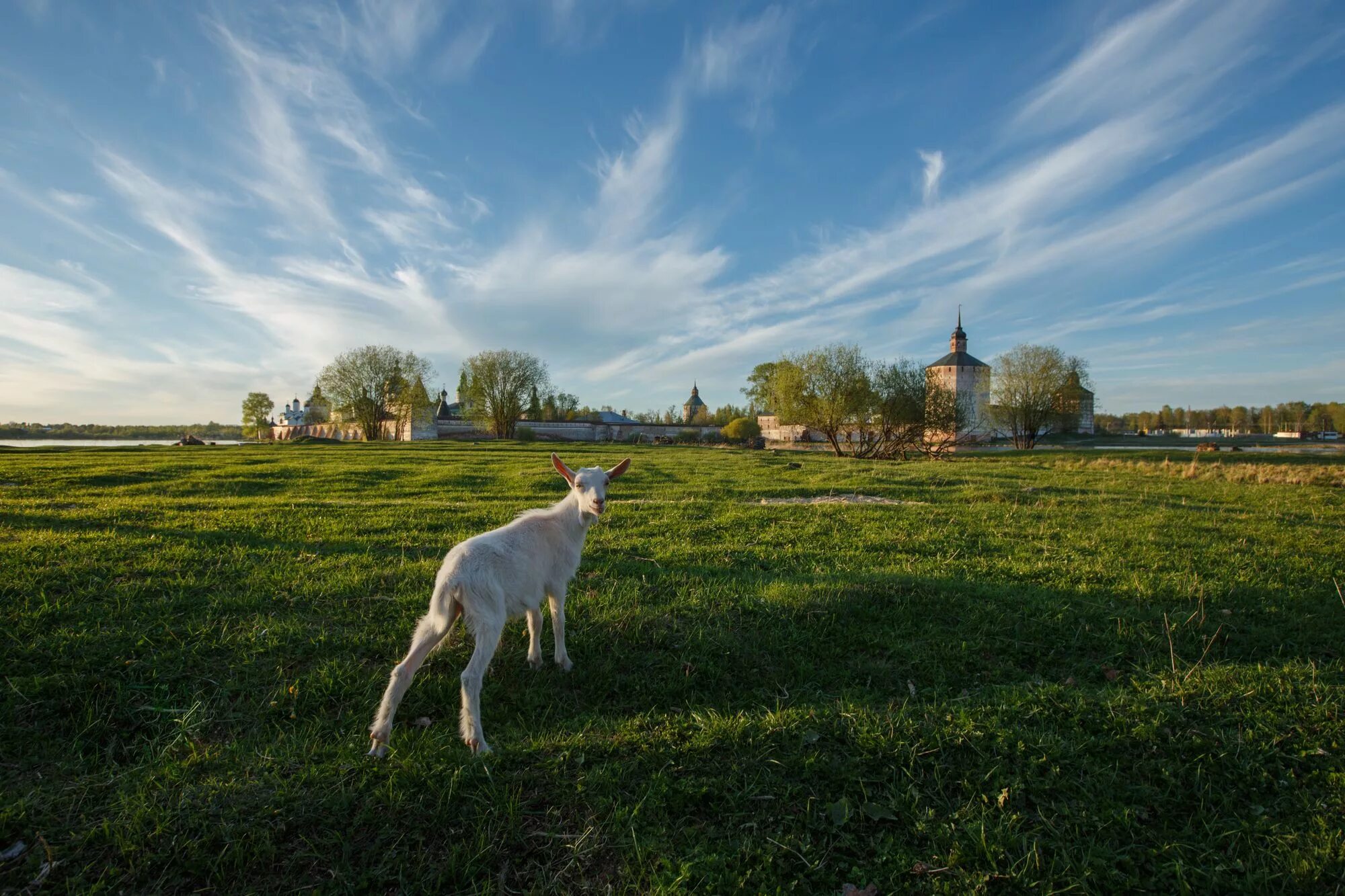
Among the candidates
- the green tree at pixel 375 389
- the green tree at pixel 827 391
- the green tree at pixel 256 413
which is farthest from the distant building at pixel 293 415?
the green tree at pixel 827 391

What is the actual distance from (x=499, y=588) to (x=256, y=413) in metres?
129

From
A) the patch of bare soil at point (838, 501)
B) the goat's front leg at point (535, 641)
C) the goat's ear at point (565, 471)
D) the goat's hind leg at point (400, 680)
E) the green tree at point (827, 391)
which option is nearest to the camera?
the goat's hind leg at point (400, 680)

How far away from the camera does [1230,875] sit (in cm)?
305

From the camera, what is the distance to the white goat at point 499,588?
12.5 feet

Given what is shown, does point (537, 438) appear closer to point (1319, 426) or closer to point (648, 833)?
point (648, 833)

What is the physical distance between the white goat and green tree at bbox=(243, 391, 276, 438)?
125079 mm

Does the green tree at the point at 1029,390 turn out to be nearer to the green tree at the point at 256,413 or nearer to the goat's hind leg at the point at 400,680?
the goat's hind leg at the point at 400,680

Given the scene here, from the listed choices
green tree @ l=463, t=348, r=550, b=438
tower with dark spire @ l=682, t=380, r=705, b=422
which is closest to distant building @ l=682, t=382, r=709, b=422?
tower with dark spire @ l=682, t=380, r=705, b=422

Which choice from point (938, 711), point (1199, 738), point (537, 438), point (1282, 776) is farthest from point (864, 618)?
point (537, 438)

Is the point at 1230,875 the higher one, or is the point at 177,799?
the point at 177,799

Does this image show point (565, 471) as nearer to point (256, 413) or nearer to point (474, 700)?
point (474, 700)

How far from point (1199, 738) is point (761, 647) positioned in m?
3.22

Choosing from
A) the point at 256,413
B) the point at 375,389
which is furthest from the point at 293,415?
the point at 375,389

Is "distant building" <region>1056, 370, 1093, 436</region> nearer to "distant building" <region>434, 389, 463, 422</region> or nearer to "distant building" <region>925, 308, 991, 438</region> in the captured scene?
"distant building" <region>925, 308, 991, 438</region>
